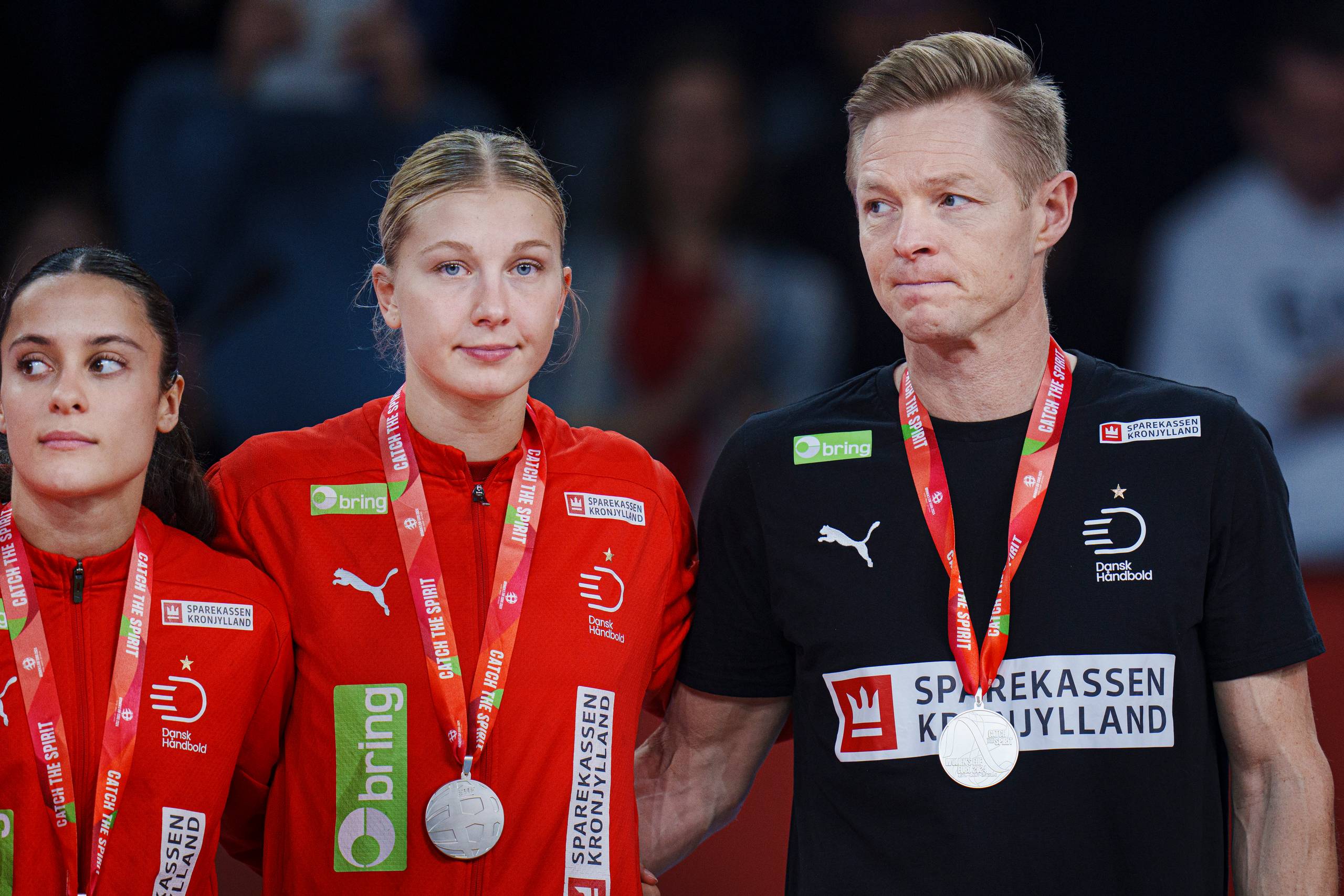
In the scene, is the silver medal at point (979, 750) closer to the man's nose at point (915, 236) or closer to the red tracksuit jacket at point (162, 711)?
the man's nose at point (915, 236)

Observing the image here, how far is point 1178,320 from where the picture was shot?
533 centimetres

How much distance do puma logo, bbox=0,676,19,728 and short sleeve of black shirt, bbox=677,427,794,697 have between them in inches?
46.4

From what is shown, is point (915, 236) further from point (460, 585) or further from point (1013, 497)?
point (460, 585)

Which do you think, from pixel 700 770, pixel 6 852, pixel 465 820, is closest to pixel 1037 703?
pixel 700 770

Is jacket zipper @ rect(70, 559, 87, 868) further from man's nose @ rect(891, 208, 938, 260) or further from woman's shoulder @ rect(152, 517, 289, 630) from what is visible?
man's nose @ rect(891, 208, 938, 260)

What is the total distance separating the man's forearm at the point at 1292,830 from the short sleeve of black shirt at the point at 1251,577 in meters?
0.18

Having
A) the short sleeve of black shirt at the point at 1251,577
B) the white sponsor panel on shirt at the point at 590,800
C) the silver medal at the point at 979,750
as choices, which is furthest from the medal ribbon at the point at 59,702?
the short sleeve of black shirt at the point at 1251,577

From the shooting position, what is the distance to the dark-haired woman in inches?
79.2

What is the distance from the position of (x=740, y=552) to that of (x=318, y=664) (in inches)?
31.5

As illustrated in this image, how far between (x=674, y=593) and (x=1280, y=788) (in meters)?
1.11

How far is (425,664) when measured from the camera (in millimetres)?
2201

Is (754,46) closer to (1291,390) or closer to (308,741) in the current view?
(1291,390)

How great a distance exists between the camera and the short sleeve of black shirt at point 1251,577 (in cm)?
211

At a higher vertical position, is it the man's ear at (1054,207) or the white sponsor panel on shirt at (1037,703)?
the man's ear at (1054,207)
